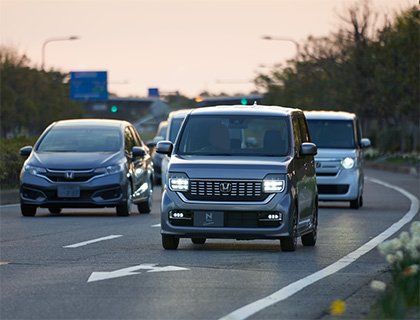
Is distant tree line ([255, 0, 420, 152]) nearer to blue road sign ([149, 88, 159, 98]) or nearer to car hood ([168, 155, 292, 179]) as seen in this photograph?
car hood ([168, 155, 292, 179])

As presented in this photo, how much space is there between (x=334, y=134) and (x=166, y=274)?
14190 mm

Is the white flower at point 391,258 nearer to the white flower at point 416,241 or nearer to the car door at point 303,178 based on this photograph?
the white flower at point 416,241

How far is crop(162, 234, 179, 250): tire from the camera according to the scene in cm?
1362

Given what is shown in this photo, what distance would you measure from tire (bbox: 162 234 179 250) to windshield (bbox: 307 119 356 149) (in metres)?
11.4

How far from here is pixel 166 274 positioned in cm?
1109

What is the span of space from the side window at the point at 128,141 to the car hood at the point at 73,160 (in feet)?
1.92

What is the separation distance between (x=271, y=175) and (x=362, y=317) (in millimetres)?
5089

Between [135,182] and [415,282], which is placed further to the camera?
[135,182]

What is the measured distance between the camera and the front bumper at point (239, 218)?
13234 mm

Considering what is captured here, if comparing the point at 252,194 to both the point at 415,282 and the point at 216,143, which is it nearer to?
the point at 216,143

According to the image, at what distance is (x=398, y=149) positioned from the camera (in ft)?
218

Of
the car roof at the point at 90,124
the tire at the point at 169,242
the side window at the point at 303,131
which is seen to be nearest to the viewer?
the tire at the point at 169,242

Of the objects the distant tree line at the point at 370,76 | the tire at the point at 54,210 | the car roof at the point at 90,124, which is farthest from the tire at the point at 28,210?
the distant tree line at the point at 370,76

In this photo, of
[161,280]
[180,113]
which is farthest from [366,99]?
[161,280]
